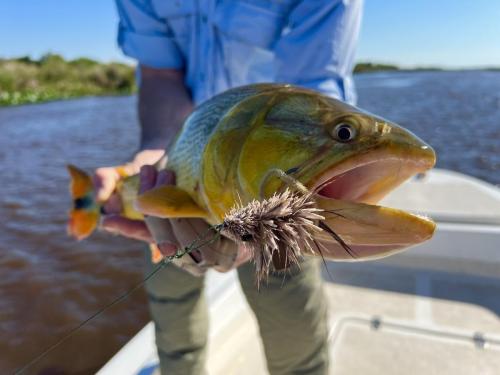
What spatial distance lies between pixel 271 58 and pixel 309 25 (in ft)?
1.43

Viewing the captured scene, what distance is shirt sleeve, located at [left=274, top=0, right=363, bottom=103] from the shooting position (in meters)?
1.95

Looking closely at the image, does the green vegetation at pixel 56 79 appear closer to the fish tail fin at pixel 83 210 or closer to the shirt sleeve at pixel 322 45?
the fish tail fin at pixel 83 210

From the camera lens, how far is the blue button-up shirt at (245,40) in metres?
1.98

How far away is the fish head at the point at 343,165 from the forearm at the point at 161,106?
125 cm

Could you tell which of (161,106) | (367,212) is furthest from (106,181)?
(367,212)

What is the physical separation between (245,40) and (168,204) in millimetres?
1288

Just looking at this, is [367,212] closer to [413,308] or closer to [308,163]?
[308,163]

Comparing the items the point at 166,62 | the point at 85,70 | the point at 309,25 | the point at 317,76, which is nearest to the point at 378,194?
the point at 317,76

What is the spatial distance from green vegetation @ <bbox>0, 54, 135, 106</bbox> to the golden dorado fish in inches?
1028

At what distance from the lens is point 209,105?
1398 mm

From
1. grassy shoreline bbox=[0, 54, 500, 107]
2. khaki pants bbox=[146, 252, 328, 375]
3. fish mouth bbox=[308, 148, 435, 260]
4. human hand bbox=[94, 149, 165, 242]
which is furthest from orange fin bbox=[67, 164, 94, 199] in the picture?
grassy shoreline bbox=[0, 54, 500, 107]

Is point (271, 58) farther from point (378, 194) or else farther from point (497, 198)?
point (497, 198)

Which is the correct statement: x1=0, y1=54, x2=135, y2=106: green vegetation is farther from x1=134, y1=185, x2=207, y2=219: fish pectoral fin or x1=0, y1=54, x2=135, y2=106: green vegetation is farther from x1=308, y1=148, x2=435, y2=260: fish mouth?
x1=308, y1=148, x2=435, y2=260: fish mouth

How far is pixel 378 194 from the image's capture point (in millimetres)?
1012
